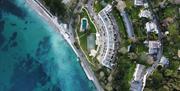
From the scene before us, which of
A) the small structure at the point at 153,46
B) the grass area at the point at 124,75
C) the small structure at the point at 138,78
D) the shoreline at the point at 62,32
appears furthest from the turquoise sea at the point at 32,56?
the small structure at the point at 153,46

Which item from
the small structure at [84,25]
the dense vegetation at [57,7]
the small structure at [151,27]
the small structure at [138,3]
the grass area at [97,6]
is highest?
the dense vegetation at [57,7]

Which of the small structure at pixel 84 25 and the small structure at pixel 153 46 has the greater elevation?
the small structure at pixel 84 25

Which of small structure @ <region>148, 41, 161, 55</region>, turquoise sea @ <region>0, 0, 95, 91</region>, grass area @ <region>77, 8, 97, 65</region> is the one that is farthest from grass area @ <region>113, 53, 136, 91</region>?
turquoise sea @ <region>0, 0, 95, 91</region>

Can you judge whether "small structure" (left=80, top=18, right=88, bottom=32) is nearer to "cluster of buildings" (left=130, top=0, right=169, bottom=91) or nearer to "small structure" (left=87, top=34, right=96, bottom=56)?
"small structure" (left=87, top=34, right=96, bottom=56)

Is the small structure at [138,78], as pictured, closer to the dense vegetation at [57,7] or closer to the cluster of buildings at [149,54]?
the cluster of buildings at [149,54]

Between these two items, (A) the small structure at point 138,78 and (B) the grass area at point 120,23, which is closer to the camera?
(A) the small structure at point 138,78

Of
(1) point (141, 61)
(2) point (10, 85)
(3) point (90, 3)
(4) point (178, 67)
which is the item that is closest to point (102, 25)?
Answer: (3) point (90, 3)

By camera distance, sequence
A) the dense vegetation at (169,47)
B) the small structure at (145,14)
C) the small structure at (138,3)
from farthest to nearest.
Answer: the small structure at (138,3)
the small structure at (145,14)
the dense vegetation at (169,47)

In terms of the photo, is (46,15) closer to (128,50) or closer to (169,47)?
(128,50)
